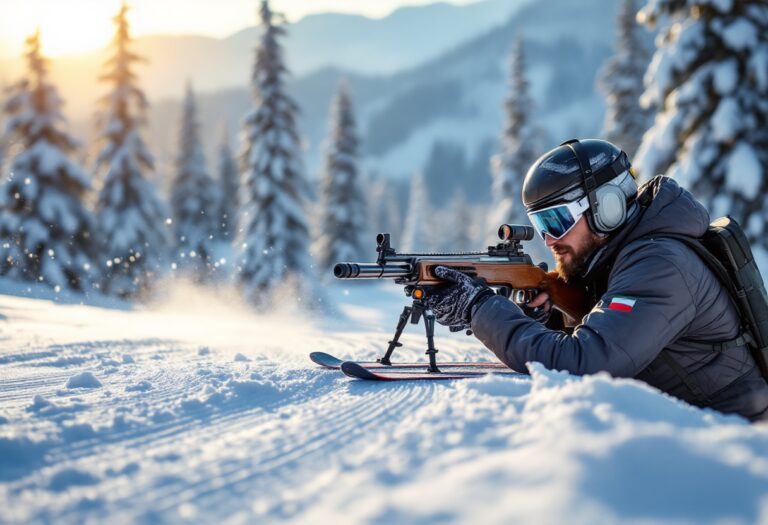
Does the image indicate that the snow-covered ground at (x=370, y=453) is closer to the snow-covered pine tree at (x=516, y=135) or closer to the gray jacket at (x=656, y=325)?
the gray jacket at (x=656, y=325)

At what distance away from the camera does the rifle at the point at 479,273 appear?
4.13 metres

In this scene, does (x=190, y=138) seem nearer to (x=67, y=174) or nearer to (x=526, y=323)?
(x=67, y=174)

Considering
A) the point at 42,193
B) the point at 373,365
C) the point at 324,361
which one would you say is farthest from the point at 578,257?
the point at 42,193

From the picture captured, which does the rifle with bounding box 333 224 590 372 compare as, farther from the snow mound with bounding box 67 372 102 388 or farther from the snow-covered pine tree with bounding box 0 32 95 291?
the snow-covered pine tree with bounding box 0 32 95 291

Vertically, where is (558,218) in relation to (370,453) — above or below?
above

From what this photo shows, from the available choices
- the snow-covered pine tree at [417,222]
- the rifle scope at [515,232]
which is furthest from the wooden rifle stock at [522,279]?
the snow-covered pine tree at [417,222]

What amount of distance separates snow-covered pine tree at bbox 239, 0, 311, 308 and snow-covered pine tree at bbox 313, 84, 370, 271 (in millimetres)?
9200

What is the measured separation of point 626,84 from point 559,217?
26.1 meters

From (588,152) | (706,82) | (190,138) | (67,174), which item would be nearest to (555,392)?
(588,152)

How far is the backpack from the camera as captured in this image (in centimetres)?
338

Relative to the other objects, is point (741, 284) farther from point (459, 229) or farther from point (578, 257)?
point (459, 229)

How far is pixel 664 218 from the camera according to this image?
343 centimetres

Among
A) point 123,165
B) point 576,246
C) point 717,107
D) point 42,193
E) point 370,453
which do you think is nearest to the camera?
point 370,453

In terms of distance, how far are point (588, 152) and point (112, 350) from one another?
4538 millimetres
